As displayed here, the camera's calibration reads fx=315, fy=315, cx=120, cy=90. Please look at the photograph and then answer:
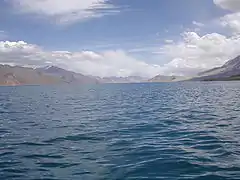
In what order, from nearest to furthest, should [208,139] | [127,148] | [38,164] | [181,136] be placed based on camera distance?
[38,164] < [127,148] < [208,139] < [181,136]

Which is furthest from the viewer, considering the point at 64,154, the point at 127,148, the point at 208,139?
the point at 208,139

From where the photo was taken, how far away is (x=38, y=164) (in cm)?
1694

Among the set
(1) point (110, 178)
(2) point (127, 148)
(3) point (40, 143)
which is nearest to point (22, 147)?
(3) point (40, 143)

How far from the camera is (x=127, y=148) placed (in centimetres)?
2050

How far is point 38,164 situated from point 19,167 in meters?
1.00

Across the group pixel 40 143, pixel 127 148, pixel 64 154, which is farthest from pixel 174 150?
pixel 40 143

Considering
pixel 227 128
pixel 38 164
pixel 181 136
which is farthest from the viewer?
pixel 227 128

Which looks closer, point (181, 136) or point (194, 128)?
point (181, 136)

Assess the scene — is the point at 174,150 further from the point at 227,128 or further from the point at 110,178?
the point at 227,128

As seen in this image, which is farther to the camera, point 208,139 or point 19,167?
point 208,139

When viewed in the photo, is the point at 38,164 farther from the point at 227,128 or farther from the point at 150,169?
the point at 227,128

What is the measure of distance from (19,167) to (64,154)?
3.28 m

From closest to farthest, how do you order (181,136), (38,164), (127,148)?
(38,164)
(127,148)
(181,136)

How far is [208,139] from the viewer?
22.7 metres
